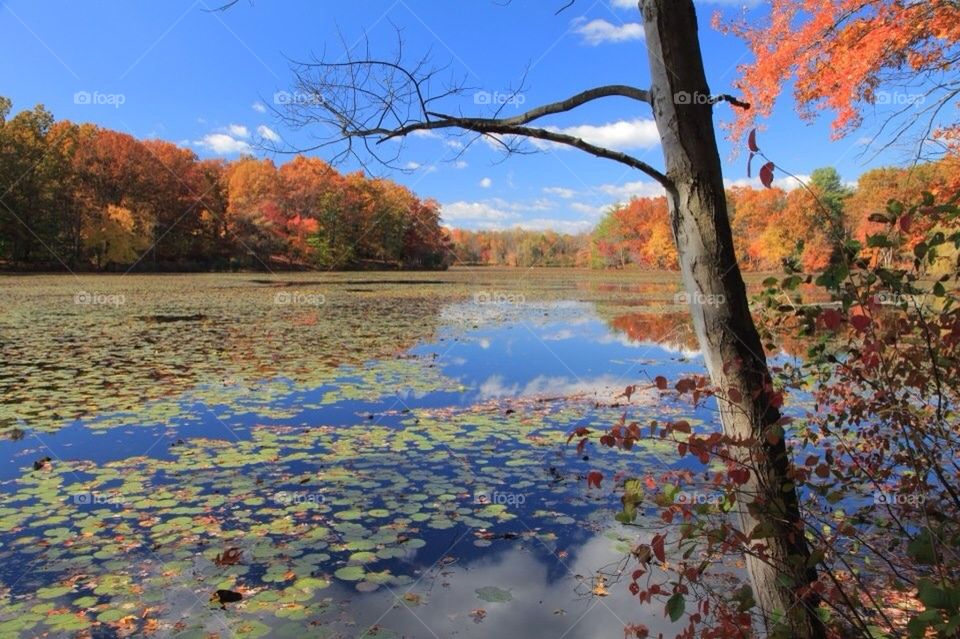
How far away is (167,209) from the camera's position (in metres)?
47.8

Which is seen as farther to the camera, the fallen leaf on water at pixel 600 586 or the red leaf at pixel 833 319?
the fallen leaf on water at pixel 600 586

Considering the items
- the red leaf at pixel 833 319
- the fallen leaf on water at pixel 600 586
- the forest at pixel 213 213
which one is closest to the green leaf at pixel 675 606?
the red leaf at pixel 833 319

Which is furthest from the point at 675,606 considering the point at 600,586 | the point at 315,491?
the point at 315,491

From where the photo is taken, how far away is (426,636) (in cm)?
284

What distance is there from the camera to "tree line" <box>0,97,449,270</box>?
120ft

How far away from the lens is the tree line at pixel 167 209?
3672 cm

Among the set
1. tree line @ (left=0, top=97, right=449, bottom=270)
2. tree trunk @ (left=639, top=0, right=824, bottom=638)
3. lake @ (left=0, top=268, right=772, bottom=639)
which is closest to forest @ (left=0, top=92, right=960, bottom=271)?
tree line @ (left=0, top=97, right=449, bottom=270)

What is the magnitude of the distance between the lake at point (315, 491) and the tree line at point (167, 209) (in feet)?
107

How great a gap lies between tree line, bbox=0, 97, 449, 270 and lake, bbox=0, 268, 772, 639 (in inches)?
1285

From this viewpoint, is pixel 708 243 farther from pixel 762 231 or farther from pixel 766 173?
pixel 762 231

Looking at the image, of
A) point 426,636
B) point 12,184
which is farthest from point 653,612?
point 12,184

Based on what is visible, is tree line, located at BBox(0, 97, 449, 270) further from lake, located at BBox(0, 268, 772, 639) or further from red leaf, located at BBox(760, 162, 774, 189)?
red leaf, located at BBox(760, 162, 774, 189)

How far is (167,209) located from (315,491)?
1971 inches

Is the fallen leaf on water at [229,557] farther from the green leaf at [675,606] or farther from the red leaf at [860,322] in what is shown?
the red leaf at [860,322]
